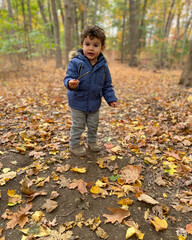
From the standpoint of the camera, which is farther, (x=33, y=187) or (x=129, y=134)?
(x=129, y=134)

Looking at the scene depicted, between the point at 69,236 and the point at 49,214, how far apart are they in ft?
1.12

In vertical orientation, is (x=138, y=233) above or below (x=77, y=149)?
below

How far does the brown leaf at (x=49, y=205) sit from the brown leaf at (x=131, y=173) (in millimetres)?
992

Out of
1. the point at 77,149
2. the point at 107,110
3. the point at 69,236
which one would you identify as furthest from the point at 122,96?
the point at 69,236

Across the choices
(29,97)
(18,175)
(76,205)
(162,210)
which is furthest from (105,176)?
(29,97)

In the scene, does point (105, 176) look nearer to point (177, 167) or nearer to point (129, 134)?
point (177, 167)

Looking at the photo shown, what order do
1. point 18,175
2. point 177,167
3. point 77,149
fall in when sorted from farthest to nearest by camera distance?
point 77,149, point 177,167, point 18,175

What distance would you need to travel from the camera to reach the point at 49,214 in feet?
5.95

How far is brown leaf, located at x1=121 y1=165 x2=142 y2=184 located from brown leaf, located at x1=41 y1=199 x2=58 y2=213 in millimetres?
992

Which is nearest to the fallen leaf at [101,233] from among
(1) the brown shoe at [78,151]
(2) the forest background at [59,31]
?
(1) the brown shoe at [78,151]

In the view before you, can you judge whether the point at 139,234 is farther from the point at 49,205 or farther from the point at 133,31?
the point at 133,31

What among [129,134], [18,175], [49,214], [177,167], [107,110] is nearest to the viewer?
[49,214]

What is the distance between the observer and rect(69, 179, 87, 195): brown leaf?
6.88 feet

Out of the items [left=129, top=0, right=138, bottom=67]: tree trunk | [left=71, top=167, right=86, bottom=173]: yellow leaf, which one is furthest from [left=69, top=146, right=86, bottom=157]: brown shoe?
[left=129, top=0, right=138, bottom=67]: tree trunk
